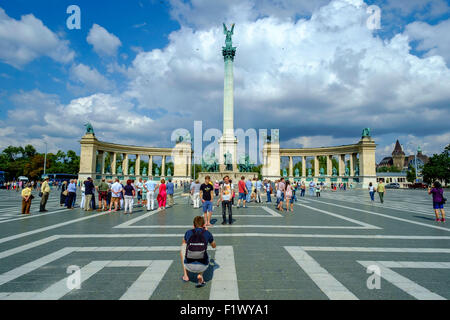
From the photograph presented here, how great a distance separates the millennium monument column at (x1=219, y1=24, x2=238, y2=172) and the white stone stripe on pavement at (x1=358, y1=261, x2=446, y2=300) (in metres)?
40.5

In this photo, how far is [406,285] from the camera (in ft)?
15.3

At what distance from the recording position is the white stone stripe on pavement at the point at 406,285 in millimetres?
4200

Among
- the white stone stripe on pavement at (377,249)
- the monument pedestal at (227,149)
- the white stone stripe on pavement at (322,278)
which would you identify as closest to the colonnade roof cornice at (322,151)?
→ the monument pedestal at (227,149)

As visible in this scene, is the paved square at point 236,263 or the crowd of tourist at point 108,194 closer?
the paved square at point 236,263

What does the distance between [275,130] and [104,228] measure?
69743 mm

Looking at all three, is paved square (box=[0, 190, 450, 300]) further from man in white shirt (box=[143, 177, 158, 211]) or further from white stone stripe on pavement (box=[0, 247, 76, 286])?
man in white shirt (box=[143, 177, 158, 211])

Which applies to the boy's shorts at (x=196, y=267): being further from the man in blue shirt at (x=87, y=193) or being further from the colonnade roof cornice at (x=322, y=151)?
the colonnade roof cornice at (x=322, y=151)

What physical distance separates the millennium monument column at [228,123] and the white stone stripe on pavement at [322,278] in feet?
130

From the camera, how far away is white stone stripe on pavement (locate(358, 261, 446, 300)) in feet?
13.8

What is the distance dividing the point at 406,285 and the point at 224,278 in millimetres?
3172

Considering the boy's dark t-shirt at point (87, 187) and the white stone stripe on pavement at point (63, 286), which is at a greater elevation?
the boy's dark t-shirt at point (87, 187)

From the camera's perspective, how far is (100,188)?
16.4 m
